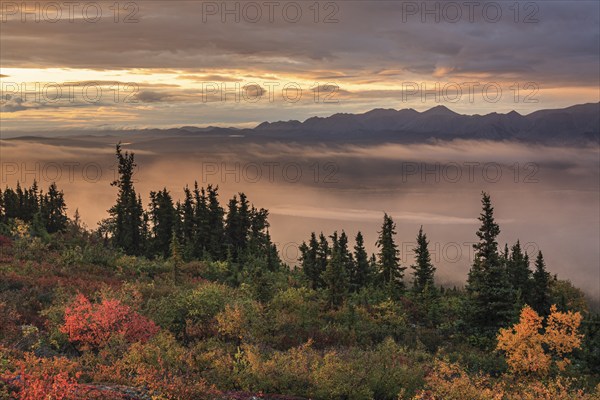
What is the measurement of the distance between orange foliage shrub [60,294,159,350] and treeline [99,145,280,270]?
54.0 meters

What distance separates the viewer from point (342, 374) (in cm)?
1584

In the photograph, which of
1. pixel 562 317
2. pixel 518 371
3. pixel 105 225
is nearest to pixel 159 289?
pixel 518 371

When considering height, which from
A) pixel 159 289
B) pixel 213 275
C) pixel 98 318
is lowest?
pixel 213 275

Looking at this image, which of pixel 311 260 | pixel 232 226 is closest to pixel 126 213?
pixel 232 226

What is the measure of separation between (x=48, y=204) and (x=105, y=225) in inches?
1399

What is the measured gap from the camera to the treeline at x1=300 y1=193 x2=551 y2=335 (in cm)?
4153

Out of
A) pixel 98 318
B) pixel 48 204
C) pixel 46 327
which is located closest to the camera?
pixel 98 318

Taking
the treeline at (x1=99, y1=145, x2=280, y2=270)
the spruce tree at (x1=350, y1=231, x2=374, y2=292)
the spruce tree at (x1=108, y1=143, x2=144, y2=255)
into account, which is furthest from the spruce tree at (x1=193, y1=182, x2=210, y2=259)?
the spruce tree at (x1=350, y1=231, x2=374, y2=292)

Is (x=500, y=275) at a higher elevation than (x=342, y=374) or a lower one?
lower

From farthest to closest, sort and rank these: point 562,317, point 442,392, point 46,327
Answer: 1. point 562,317
2. point 46,327
3. point 442,392

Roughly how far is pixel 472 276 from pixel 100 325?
120 ft

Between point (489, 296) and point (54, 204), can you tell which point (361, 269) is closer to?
point (489, 296)

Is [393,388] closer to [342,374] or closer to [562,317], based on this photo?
[342,374]

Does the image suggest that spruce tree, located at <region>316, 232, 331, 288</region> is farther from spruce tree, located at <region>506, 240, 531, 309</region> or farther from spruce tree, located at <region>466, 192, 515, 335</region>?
spruce tree, located at <region>466, 192, 515, 335</region>
